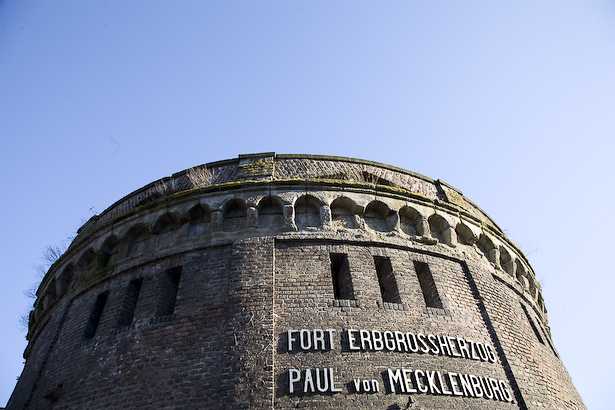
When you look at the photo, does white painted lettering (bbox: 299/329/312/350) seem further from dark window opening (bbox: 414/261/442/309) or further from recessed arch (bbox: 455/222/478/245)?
recessed arch (bbox: 455/222/478/245)

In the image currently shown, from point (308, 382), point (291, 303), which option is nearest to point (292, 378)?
point (308, 382)

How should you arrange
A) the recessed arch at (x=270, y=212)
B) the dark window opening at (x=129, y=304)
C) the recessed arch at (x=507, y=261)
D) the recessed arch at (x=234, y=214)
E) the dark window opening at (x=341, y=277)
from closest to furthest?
the dark window opening at (x=341, y=277) < the dark window opening at (x=129, y=304) < the recessed arch at (x=270, y=212) < the recessed arch at (x=234, y=214) < the recessed arch at (x=507, y=261)

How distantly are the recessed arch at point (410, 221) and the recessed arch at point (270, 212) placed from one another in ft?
9.75

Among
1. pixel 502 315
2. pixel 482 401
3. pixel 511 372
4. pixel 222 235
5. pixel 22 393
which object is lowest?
pixel 482 401

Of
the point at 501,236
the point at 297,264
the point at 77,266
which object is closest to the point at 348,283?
the point at 297,264

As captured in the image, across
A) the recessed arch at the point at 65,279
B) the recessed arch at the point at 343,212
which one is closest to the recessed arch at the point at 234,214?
the recessed arch at the point at 343,212

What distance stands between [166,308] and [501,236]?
9158 mm

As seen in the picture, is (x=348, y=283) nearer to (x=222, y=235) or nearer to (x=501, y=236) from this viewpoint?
(x=222, y=235)

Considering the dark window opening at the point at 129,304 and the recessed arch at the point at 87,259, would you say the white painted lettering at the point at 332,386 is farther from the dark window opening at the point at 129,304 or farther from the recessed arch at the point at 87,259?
the recessed arch at the point at 87,259

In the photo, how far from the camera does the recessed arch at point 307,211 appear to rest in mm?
9188

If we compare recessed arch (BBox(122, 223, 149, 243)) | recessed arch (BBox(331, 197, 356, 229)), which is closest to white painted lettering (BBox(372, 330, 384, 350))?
recessed arch (BBox(331, 197, 356, 229))

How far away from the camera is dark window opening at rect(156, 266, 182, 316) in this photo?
8.34 metres

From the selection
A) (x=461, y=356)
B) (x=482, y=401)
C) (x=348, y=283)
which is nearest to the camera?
(x=482, y=401)

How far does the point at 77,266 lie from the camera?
10.5 meters
